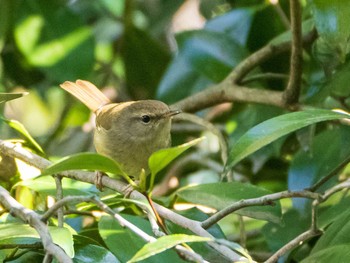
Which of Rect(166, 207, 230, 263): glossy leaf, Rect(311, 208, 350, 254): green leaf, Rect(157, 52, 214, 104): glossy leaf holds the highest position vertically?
Rect(311, 208, 350, 254): green leaf

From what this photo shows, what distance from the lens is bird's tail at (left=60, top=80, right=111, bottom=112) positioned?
379 cm

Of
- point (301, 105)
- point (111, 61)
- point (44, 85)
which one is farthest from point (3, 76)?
point (301, 105)

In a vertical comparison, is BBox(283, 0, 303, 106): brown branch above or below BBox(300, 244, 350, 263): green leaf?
above

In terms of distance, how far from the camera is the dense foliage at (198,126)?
2000 mm

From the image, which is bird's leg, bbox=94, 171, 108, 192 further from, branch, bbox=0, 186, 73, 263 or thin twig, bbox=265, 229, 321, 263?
thin twig, bbox=265, 229, 321, 263

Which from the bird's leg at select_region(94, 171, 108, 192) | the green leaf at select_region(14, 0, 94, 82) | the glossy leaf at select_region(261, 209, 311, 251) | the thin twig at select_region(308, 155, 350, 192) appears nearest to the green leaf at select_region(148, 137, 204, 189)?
the thin twig at select_region(308, 155, 350, 192)

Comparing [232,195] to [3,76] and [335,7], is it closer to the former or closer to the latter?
[335,7]

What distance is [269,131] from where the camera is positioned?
2043 mm

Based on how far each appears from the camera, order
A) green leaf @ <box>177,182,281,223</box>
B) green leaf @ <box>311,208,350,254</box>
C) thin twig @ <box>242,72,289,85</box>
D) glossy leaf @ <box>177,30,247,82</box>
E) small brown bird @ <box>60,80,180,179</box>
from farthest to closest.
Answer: glossy leaf @ <box>177,30,247,82</box>
small brown bird @ <box>60,80,180,179</box>
thin twig @ <box>242,72,289,85</box>
green leaf @ <box>177,182,281,223</box>
green leaf @ <box>311,208,350,254</box>

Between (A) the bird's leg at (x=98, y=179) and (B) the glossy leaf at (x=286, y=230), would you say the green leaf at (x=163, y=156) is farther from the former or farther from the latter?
(B) the glossy leaf at (x=286, y=230)

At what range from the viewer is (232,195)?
94.7 inches

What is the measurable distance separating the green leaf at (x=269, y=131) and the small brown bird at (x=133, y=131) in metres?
1.43

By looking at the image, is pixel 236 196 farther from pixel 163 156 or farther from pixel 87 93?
pixel 87 93

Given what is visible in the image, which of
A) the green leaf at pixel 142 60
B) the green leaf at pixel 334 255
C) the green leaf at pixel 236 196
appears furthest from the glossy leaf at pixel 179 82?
the green leaf at pixel 334 255
